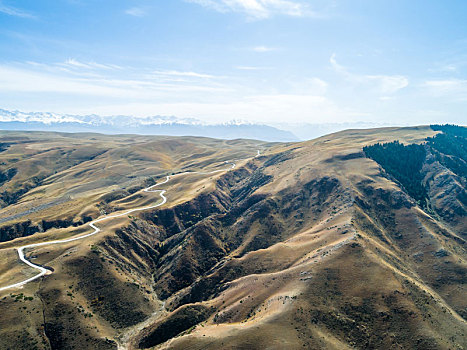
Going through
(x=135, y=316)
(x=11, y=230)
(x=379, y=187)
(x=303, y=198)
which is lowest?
(x=135, y=316)

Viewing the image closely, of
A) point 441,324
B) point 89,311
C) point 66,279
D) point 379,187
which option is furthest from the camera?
point 379,187

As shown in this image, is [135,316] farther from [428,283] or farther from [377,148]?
[377,148]

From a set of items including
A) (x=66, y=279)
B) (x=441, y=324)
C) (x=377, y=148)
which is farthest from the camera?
(x=377, y=148)

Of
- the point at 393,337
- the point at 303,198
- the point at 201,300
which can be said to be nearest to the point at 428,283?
the point at 393,337

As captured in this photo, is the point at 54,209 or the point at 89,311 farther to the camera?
the point at 54,209

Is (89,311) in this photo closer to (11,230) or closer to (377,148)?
(11,230)

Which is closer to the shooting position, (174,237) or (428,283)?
(428,283)

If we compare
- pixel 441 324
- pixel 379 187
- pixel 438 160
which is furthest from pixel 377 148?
pixel 441 324

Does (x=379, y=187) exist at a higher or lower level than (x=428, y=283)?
higher

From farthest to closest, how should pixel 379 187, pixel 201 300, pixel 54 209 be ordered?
pixel 54 209, pixel 379 187, pixel 201 300
